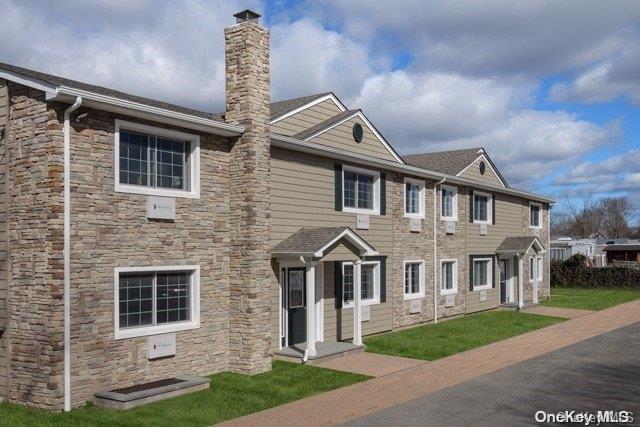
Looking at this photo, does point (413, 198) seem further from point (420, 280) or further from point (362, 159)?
point (362, 159)

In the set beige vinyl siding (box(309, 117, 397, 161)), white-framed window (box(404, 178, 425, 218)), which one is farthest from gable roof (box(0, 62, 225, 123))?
white-framed window (box(404, 178, 425, 218))

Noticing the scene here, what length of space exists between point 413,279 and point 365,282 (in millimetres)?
2937

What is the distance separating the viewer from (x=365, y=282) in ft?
60.1

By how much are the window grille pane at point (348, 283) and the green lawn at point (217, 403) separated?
4.02 meters

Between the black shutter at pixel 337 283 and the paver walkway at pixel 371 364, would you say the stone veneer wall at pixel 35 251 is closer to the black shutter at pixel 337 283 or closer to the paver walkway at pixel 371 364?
the paver walkway at pixel 371 364

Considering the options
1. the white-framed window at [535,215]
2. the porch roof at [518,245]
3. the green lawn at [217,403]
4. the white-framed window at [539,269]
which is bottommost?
the green lawn at [217,403]

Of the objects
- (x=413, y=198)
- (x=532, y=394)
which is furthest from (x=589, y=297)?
(x=532, y=394)

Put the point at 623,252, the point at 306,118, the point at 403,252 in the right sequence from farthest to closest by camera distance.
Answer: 1. the point at 623,252
2. the point at 403,252
3. the point at 306,118

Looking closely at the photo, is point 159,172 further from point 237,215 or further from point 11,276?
point 11,276

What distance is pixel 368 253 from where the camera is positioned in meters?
15.9

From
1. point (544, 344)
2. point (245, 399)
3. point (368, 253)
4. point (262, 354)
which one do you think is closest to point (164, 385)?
point (245, 399)

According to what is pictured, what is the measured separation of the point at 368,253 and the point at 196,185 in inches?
195

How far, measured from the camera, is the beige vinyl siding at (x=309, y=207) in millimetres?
14875

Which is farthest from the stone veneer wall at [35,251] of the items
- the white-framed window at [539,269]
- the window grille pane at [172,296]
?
the white-framed window at [539,269]
